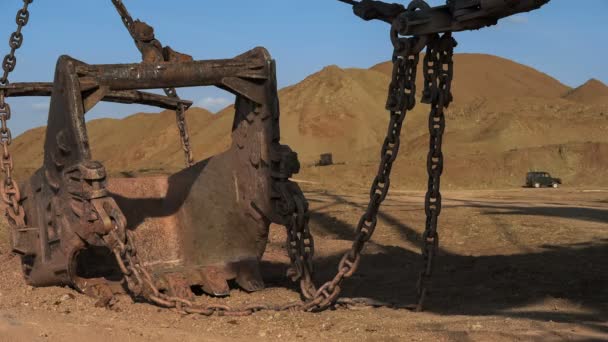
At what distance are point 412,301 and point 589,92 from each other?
68.4 meters

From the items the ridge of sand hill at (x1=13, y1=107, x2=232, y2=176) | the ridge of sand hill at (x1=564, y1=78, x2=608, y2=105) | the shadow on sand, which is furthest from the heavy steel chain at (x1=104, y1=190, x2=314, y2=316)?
the ridge of sand hill at (x1=564, y1=78, x2=608, y2=105)

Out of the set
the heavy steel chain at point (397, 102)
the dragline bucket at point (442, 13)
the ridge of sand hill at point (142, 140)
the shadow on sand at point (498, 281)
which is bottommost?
the shadow on sand at point (498, 281)

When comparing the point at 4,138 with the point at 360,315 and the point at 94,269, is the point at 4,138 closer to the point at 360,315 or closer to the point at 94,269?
the point at 94,269

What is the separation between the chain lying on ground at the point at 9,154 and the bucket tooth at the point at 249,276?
6.46 feet

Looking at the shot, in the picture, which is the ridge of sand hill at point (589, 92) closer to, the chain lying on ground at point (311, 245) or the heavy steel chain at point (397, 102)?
the chain lying on ground at point (311, 245)

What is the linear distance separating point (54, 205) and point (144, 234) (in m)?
1.48

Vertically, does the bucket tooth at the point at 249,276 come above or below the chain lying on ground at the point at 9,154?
below

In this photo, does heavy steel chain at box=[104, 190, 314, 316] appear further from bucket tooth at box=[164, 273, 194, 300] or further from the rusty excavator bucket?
bucket tooth at box=[164, 273, 194, 300]

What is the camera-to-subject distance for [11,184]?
7.40 m

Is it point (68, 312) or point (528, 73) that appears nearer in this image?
point (68, 312)

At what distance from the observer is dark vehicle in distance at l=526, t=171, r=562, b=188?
26.0 m

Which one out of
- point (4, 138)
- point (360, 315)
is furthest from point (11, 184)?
point (360, 315)

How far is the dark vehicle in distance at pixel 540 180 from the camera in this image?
26031 mm

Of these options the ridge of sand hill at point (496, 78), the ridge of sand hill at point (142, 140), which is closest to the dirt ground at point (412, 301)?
the ridge of sand hill at point (142, 140)
